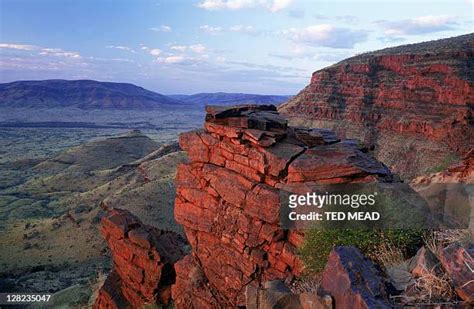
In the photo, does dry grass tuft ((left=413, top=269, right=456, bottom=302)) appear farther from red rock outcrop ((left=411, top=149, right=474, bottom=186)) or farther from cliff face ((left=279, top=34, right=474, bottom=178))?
cliff face ((left=279, top=34, right=474, bottom=178))

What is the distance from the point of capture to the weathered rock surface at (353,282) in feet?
26.3

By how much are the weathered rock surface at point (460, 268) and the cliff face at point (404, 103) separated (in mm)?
60563

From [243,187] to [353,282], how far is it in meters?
9.31

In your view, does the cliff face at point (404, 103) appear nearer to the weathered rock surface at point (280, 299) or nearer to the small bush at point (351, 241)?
the small bush at point (351, 241)

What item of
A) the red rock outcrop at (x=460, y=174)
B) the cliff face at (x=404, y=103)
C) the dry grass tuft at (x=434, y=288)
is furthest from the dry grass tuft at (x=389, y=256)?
the cliff face at (x=404, y=103)

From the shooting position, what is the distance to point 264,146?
1717cm

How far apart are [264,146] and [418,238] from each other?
700cm

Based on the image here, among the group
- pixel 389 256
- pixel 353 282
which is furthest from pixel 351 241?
pixel 353 282

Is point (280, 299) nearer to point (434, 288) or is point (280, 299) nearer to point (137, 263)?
point (434, 288)

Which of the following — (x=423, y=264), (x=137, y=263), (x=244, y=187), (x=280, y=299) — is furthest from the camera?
(x=137, y=263)

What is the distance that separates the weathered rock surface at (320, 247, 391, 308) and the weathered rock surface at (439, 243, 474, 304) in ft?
4.46

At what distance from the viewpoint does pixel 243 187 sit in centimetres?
1748

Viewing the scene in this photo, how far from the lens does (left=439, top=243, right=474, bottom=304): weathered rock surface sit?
771cm

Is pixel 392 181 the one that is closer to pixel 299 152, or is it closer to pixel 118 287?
pixel 299 152
